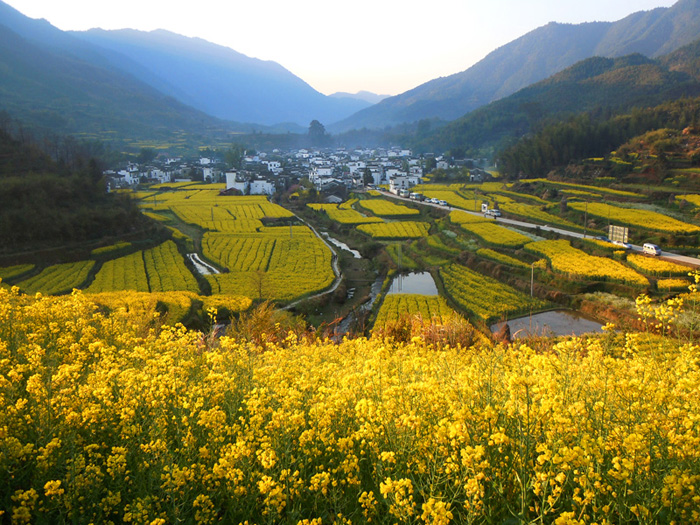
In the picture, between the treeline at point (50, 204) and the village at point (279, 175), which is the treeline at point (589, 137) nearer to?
the village at point (279, 175)

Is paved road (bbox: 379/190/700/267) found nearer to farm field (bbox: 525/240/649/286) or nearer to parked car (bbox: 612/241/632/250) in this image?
parked car (bbox: 612/241/632/250)

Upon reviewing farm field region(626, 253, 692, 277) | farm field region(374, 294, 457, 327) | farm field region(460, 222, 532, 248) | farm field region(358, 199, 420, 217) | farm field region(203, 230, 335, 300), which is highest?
farm field region(358, 199, 420, 217)

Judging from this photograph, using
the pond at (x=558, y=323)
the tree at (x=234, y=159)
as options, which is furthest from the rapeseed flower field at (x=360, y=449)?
the tree at (x=234, y=159)

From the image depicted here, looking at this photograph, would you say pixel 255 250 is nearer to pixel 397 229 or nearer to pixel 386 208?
pixel 397 229

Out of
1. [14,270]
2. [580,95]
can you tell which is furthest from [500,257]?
[580,95]

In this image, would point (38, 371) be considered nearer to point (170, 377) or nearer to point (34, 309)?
point (170, 377)

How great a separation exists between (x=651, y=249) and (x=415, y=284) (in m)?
14.5

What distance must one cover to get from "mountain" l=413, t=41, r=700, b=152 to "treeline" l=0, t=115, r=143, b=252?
85744 millimetres

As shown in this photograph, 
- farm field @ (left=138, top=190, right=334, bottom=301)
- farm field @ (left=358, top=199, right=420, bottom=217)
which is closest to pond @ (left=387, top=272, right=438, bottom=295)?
farm field @ (left=138, top=190, right=334, bottom=301)

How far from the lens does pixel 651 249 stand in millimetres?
30328

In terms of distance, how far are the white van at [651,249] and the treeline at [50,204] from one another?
118 feet

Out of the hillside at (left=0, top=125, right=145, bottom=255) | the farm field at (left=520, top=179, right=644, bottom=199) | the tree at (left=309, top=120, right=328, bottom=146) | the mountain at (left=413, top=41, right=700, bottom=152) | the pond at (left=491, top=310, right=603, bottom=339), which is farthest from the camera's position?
the tree at (left=309, top=120, right=328, bottom=146)

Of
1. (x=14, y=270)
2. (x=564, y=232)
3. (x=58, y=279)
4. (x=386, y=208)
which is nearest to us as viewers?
(x=58, y=279)

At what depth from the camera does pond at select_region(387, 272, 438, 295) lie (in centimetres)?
3056
